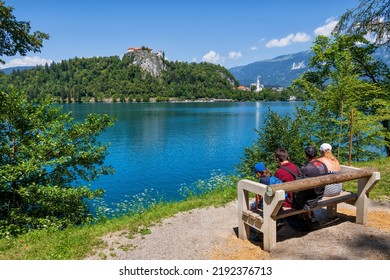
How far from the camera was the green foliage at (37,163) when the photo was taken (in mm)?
9727

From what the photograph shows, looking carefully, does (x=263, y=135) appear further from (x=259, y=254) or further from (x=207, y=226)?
(x=259, y=254)

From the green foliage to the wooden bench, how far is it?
5.77m

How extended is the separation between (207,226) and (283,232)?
175 cm

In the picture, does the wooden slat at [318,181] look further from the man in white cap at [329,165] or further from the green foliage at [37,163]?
the green foliage at [37,163]

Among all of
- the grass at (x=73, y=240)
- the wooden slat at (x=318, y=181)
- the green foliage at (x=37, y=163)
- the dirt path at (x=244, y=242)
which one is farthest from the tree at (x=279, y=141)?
the wooden slat at (x=318, y=181)

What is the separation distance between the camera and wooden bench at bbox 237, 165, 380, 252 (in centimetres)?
549

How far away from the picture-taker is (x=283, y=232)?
21.8 feet

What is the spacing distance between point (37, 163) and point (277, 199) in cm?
745

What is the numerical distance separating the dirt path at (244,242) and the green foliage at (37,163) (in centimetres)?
375

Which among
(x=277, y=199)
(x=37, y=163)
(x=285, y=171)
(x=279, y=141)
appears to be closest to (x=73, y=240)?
(x=37, y=163)

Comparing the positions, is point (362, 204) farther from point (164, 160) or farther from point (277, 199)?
point (164, 160)

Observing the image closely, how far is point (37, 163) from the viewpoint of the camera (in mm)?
9773

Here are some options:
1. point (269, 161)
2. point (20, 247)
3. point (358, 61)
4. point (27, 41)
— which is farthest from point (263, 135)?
point (20, 247)

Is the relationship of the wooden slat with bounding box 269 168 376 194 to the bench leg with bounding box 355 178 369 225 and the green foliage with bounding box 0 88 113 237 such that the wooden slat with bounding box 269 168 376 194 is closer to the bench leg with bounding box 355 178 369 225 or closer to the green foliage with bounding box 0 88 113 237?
the bench leg with bounding box 355 178 369 225
